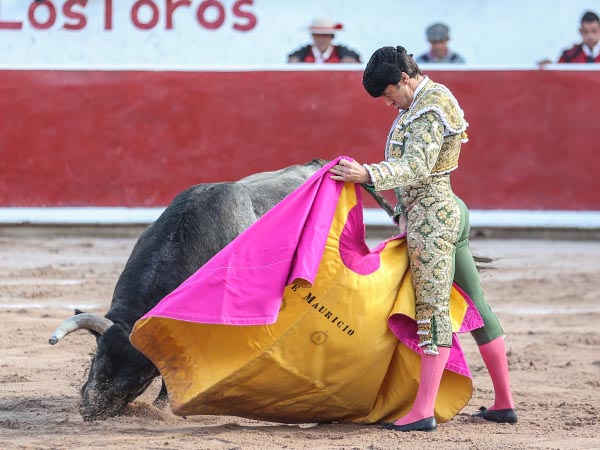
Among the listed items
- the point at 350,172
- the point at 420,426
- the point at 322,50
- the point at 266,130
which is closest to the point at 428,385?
the point at 420,426

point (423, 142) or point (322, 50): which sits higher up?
point (322, 50)

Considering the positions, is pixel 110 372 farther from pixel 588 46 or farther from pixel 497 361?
pixel 588 46

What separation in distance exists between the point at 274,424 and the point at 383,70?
3.36 ft

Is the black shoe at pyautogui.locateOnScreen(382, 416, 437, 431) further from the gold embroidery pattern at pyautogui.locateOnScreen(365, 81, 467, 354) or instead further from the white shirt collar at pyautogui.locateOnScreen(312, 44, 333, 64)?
the white shirt collar at pyautogui.locateOnScreen(312, 44, 333, 64)

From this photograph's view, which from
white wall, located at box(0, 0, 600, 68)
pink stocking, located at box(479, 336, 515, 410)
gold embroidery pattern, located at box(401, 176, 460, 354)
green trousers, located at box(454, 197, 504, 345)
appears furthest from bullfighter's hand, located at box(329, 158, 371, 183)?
white wall, located at box(0, 0, 600, 68)

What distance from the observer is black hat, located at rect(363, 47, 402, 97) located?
314cm

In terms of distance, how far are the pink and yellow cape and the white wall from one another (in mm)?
7515

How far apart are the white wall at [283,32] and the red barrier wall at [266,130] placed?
2.74 metres

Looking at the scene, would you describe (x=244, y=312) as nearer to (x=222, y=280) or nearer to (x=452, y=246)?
(x=222, y=280)

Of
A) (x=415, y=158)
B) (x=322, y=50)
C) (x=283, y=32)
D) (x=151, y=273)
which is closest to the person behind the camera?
(x=415, y=158)

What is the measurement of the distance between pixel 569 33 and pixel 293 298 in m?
8.13

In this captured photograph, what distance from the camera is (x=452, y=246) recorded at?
3.24m

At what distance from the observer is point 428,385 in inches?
127

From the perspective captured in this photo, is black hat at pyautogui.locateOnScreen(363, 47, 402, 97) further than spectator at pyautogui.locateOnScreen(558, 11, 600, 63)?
No
